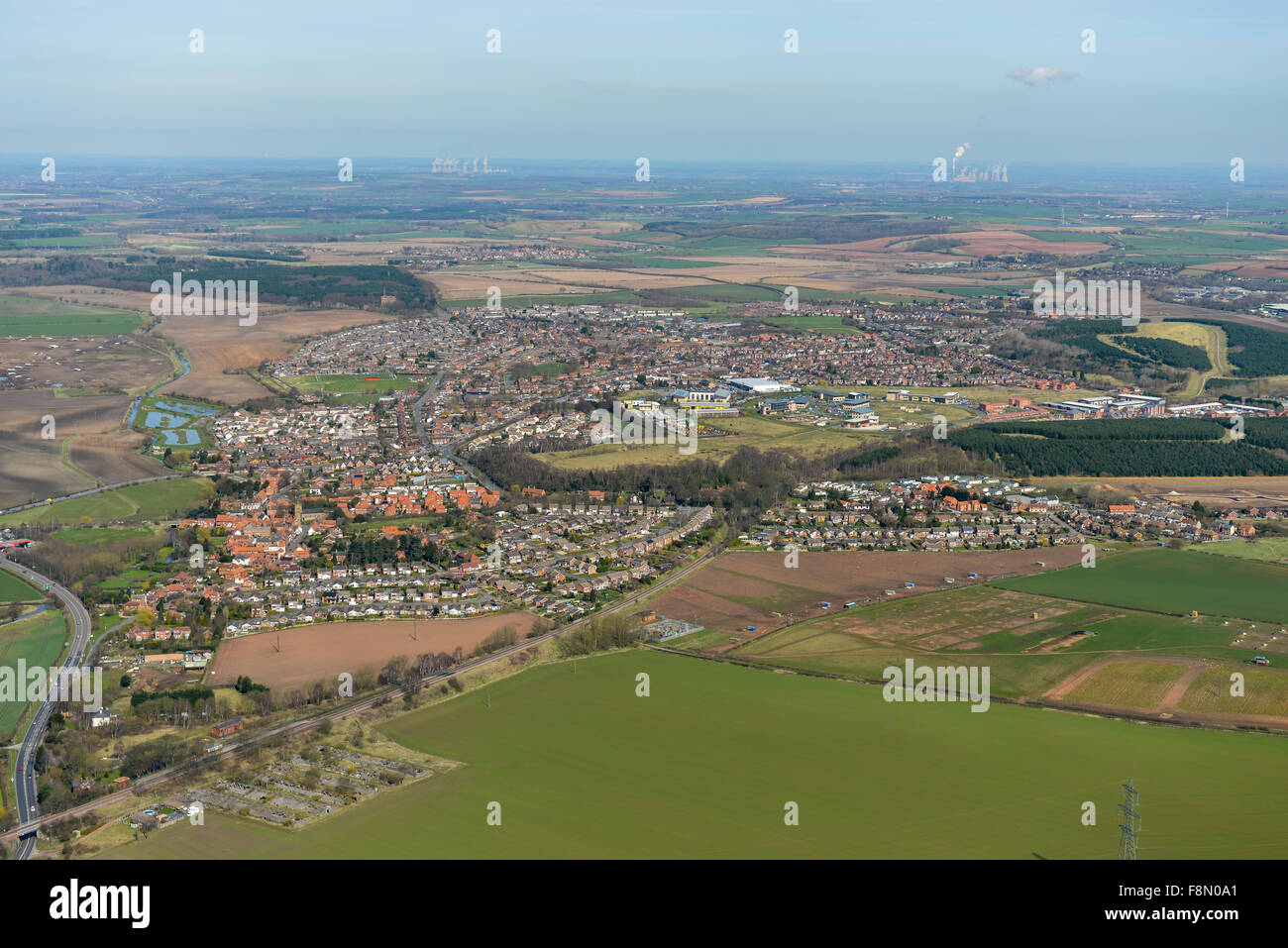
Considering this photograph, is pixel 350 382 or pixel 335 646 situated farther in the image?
pixel 350 382

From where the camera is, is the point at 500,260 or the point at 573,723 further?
the point at 500,260

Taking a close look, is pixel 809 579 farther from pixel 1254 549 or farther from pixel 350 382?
pixel 350 382

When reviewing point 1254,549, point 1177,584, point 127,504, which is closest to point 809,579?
point 1177,584

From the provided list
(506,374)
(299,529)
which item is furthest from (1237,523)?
(506,374)

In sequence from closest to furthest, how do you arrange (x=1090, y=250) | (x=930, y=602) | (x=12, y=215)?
(x=930, y=602), (x=1090, y=250), (x=12, y=215)

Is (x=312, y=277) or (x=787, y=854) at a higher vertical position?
(x=312, y=277)

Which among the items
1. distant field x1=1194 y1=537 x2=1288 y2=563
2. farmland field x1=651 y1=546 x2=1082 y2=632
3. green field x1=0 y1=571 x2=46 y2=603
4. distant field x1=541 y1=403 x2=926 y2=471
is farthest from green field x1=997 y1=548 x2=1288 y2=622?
green field x1=0 y1=571 x2=46 y2=603

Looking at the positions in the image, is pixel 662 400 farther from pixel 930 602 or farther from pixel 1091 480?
pixel 930 602
